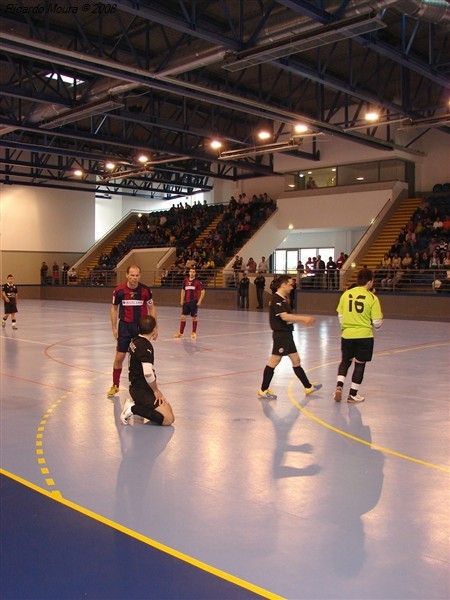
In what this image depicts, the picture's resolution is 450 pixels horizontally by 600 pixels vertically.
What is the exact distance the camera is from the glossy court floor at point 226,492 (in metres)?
3.55

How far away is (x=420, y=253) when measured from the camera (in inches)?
1062

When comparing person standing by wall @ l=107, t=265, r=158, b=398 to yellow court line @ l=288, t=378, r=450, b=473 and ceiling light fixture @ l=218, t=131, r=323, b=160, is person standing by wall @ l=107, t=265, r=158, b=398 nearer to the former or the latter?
yellow court line @ l=288, t=378, r=450, b=473

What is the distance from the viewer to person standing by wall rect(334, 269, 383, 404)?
26.8ft

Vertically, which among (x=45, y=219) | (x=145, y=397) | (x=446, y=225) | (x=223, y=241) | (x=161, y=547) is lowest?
(x=161, y=547)

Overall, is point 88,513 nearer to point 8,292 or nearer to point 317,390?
point 317,390

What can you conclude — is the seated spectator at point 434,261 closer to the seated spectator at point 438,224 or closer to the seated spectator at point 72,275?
the seated spectator at point 438,224

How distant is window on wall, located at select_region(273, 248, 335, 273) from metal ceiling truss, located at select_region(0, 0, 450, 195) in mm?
8510

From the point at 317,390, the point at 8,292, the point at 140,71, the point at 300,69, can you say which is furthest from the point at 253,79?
the point at 317,390

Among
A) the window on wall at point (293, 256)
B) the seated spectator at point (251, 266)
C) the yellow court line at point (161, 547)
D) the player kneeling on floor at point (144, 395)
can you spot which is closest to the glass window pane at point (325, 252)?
the window on wall at point (293, 256)

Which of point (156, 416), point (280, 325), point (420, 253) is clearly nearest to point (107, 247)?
point (420, 253)

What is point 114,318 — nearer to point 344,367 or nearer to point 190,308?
point 344,367

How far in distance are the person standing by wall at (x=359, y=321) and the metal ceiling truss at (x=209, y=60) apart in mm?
6989

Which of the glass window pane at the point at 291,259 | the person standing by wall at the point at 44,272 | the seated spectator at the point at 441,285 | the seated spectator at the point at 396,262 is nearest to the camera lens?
the seated spectator at the point at 441,285

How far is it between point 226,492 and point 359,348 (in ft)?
12.9
